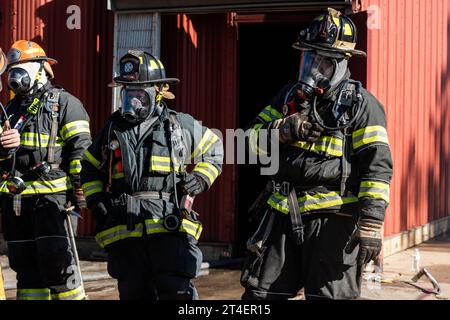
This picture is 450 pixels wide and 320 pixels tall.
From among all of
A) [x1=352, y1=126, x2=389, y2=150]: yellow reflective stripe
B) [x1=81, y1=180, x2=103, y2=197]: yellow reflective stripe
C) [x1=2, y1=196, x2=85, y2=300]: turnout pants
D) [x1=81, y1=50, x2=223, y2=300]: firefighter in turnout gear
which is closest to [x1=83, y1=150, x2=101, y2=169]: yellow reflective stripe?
[x1=81, y1=50, x2=223, y2=300]: firefighter in turnout gear

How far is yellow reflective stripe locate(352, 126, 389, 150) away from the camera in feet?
16.2

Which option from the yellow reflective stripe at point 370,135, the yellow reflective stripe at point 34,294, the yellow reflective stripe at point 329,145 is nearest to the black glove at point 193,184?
the yellow reflective stripe at point 329,145

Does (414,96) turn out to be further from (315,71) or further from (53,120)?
(315,71)

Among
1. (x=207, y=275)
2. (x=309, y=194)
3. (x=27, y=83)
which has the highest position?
(x=27, y=83)

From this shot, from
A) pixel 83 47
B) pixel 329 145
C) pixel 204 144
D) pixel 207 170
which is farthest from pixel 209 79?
pixel 329 145

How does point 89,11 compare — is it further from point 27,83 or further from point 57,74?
point 27,83

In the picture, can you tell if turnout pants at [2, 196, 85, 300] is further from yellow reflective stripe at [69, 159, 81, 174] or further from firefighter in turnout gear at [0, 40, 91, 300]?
yellow reflective stripe at [69, 159, 81, 174]

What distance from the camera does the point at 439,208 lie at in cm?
1287

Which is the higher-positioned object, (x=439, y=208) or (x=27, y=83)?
(x=27, y=83)

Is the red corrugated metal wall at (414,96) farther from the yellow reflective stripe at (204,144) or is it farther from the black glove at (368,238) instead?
the black glove at (368,238)

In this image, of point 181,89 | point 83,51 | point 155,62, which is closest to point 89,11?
point 83,51

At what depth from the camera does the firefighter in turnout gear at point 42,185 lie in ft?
20.5

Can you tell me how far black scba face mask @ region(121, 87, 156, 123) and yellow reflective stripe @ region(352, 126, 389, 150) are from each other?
4.62ft

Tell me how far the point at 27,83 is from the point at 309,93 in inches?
102
